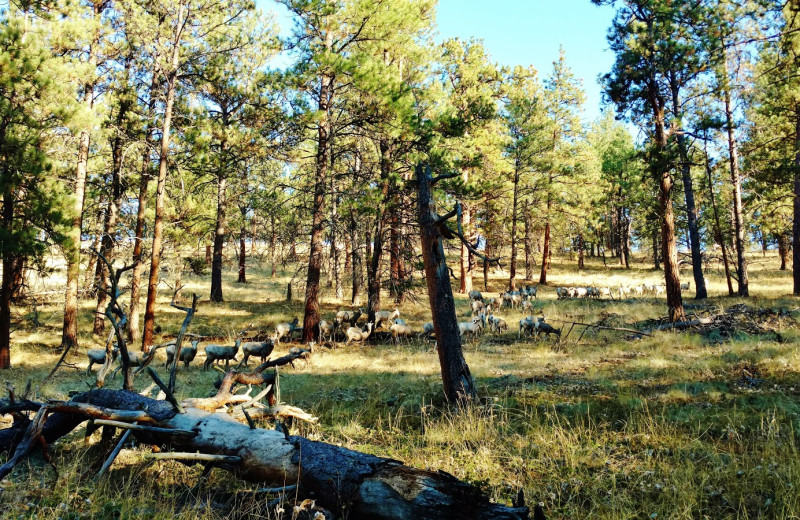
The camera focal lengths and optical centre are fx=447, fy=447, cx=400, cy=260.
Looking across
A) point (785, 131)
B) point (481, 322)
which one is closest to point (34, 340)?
point (481, 322)

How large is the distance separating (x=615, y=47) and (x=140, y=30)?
15.2 metres

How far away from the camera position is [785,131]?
21422mm

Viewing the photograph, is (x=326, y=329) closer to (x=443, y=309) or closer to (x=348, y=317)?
(x=348, y=317)

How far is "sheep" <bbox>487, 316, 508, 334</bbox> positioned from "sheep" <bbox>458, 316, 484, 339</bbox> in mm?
387

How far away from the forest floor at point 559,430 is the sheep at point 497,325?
3409mm

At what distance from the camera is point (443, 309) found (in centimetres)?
702

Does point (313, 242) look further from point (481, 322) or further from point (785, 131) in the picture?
point (785, 131)

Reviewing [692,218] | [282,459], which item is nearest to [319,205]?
[282,459]

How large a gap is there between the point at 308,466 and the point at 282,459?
0.26m

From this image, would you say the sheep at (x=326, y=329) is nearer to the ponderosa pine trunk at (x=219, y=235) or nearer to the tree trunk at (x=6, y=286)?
the tree trunk at (x=6, y=286)

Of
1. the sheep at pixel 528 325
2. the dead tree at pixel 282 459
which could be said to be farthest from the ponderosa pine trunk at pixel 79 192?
the sheep at pixel 528 325

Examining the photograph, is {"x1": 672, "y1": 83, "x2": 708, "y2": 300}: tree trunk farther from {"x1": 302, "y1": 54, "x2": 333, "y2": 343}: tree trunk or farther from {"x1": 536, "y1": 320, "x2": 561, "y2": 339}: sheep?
{"x1": 302, "y1": 54, "x2": 333, "y2": 343}: tree trunk

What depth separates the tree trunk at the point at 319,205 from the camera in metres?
15.1

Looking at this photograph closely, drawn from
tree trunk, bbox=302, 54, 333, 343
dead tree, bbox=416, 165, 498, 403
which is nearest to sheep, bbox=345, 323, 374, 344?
tree trunk, bbox=302, 54, 333, 343
